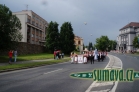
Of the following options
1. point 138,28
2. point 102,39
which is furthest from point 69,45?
point 102,39

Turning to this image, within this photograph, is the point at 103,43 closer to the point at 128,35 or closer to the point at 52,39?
the point at 128,35

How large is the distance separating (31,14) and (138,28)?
231 ft

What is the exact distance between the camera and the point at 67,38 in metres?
56.1

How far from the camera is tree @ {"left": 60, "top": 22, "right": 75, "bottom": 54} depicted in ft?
183

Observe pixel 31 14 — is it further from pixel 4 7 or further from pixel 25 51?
pixel 4 7

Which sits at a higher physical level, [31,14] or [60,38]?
[31,14]

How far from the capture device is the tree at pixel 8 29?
25.5m

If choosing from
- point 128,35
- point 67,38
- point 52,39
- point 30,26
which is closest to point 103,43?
point 128,35

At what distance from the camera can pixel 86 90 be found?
295 inches

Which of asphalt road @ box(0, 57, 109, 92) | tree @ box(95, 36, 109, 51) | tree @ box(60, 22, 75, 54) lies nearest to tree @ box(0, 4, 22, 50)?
asphalt road @ box(0, 57, 109, 92)

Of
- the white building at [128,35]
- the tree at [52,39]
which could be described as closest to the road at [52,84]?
the tree at [52,39]

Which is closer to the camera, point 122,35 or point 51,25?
point 51,25

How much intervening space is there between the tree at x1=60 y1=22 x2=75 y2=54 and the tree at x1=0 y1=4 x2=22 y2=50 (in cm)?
2841

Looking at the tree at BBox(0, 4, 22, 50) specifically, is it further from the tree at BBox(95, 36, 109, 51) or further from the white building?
the tree at BBox(95, 36, 109, 51)
